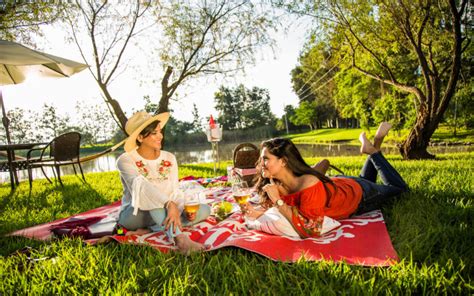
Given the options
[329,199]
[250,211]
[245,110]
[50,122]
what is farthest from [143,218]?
[245,110]

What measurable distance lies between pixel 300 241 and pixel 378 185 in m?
1.29

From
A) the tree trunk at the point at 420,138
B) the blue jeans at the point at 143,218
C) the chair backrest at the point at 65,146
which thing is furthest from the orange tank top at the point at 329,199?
the tree trunk at the point at 420,138

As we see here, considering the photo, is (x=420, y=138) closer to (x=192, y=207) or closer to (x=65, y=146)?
(x=192, y=207)

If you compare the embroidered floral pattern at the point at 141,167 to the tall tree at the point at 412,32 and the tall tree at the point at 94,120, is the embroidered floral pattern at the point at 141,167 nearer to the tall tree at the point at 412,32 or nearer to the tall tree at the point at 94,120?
the tall tree at the point at 412,32

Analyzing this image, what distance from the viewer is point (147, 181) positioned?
8.29 ft

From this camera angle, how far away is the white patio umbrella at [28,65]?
379 centimetres

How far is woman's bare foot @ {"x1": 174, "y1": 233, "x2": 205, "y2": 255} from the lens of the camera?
217cm

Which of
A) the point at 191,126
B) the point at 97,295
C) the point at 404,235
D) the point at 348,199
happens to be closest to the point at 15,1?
the point at 97,295

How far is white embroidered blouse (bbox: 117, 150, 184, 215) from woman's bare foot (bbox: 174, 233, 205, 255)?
0.36 metres

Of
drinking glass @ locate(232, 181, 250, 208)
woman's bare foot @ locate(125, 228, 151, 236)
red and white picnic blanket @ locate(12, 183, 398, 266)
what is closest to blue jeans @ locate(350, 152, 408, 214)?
red and white picnic blanket @ locate(12, 183, 398, 266)

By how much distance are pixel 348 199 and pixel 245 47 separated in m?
9.15

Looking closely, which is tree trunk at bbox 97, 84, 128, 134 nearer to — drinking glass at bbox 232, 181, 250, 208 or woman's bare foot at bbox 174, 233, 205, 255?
drinking glass at bbox 232, 181, 250, 208

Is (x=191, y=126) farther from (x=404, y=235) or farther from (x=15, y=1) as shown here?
(x=404, y=235)

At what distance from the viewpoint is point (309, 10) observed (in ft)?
26.5
